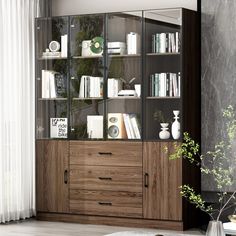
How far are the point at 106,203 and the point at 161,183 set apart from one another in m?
0.66

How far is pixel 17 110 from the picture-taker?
7.33 meters

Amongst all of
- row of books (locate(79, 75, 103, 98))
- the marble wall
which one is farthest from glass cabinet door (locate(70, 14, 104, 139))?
the marble wall

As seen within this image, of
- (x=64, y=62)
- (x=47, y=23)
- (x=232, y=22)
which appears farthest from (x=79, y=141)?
(x=232, y=22)

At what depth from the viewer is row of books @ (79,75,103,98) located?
723 centimetres

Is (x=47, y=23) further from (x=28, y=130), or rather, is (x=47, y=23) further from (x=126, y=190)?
(x=126, y=190)

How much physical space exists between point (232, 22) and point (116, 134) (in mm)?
1693

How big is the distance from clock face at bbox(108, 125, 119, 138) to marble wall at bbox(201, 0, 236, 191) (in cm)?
92

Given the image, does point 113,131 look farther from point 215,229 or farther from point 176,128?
point 215,229

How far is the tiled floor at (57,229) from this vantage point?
6.59 meters

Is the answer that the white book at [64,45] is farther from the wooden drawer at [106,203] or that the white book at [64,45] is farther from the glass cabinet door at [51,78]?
the wooden drawer at [106,203]

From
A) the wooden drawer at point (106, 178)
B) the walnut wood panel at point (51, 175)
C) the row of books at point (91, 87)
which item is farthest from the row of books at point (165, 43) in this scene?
the walnut wood panel at point (51, 175)

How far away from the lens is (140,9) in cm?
754

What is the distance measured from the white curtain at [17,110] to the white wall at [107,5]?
0.52 m

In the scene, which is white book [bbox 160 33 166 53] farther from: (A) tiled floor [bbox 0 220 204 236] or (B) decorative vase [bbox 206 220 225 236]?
(B) decorative vase [bbox 206 220 225 236]
